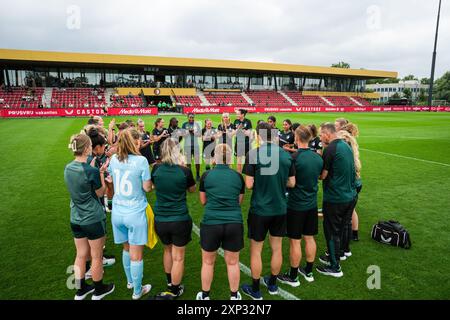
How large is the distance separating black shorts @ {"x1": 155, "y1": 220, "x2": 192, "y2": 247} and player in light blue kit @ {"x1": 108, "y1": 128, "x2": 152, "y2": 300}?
254 mm

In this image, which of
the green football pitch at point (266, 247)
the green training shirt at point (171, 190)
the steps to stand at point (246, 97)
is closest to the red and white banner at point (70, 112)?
the steps to stand at point (246, 97)

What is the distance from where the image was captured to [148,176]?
3713 millimetres

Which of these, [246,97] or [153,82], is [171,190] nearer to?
[153,82]

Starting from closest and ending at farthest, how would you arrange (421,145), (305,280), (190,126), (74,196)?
(74,196), (305,280), (190,126), (421,145)

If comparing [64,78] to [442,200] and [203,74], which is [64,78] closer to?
[203,74]

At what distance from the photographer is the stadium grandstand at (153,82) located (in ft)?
139

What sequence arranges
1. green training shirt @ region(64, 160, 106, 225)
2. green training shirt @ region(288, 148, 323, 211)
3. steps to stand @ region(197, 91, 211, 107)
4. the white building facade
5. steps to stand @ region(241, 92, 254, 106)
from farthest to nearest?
the white building facade, steps to stand @ region(241, 92, 254, 106), steps to stand @ region(197, 91, 211, 107), green training shirt @ region(288, 148, 323, 211), green training shirt @ region(64, 160, 106, 225)

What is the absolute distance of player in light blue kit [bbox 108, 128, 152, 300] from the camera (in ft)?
12.0

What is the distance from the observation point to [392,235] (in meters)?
5.47

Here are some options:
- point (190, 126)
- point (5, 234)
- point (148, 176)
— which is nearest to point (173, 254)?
point (148, 176)

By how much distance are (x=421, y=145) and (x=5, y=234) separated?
19.2 meters

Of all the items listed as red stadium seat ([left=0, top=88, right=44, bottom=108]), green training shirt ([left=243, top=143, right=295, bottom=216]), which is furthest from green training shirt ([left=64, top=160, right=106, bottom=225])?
red stadium seat ([left=0, top=88, right=44, bottom=108])

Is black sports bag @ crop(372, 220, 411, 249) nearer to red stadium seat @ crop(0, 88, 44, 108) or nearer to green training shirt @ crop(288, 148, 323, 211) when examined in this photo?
green training shirt @ crop(288, 148, 323, 211)

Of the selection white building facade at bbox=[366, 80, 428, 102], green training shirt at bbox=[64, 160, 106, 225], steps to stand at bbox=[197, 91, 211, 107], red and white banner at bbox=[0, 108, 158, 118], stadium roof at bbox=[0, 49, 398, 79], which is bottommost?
green training shirt at bbox=[64, 160, 106, 225]
